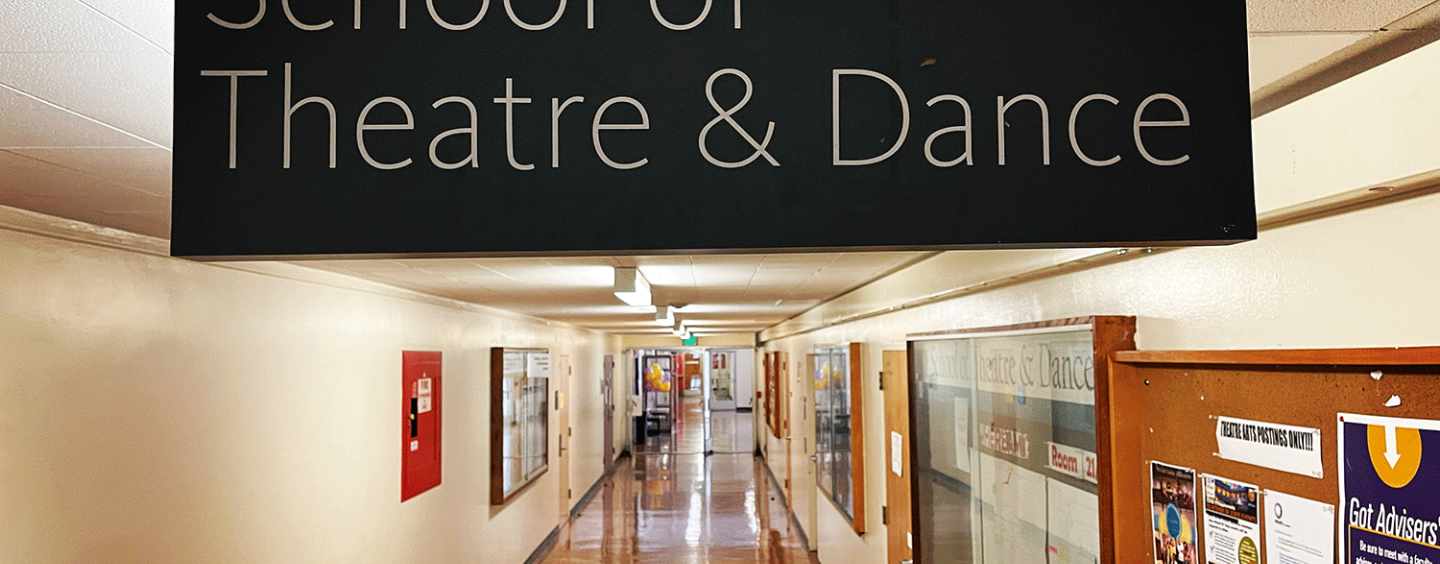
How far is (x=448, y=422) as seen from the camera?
Result: 6.09m

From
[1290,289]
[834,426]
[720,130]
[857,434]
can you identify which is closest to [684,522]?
[834,426]

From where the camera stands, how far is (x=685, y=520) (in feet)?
33.8

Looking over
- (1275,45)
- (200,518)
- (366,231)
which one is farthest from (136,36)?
(200,518)

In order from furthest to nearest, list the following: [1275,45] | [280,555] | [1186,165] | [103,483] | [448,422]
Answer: [448,422] < [280,555] < [103,483] < [1275,45] < [1186,165]

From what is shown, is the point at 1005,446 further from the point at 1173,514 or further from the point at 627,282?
the point at 627,282

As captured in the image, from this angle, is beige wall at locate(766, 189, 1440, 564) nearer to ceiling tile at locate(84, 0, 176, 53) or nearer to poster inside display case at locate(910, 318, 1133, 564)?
poster inside display case at locate(910, 318, 1133, 564)

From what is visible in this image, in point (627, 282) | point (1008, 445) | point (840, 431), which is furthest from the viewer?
point (840, 431)

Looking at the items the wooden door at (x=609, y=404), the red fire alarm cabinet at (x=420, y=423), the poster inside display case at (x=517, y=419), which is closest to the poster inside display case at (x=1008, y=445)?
the red fire alarm cabinet at (x=420, y=423)

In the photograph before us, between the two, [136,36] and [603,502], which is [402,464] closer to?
Answer: [136,36]

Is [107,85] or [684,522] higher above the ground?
[107,85]

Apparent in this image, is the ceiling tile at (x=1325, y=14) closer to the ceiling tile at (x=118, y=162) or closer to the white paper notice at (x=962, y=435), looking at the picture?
the ceiling tile at (x=118, y=162)

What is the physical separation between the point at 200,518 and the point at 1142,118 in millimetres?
3362

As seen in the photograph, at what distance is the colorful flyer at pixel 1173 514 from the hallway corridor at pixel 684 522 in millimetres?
6572

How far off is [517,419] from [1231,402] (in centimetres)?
691
